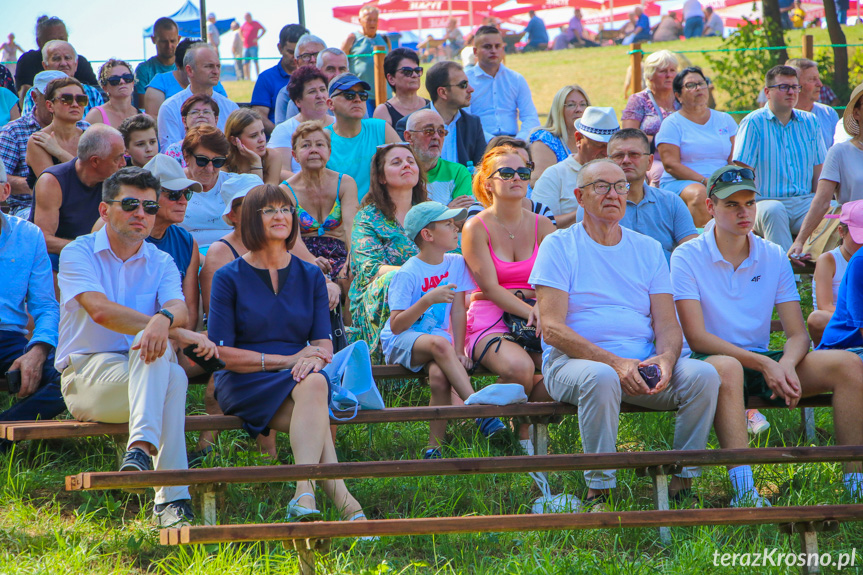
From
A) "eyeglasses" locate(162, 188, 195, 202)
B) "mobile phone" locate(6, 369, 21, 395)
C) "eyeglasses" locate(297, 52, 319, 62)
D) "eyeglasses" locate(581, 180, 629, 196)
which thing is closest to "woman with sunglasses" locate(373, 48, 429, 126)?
"eyeglasses" locate(297, 52, 319, 62)

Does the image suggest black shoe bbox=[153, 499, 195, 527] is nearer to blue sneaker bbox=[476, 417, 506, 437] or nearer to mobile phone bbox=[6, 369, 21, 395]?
mobile phone bbox=[6, 369, 21, 395]

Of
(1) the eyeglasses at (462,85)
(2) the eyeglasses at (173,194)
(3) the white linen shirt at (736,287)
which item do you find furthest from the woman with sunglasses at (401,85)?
(3) the white linen shirt at (736,287)

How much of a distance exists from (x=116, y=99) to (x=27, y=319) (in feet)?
9.54

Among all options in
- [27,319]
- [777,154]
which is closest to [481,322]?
[27,319]

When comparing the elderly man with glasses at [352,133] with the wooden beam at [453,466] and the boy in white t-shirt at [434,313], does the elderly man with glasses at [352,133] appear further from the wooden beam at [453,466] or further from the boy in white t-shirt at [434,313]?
the wooden beam at [453,466]

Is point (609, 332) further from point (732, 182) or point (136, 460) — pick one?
point (136, 460)

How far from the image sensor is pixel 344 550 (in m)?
3.63

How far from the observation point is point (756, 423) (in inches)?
191

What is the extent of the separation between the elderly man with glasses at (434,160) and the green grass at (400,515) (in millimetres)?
2065

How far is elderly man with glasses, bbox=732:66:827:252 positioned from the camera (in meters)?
6.89

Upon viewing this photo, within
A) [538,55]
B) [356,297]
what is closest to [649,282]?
[356,297]

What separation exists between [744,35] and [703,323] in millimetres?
7500

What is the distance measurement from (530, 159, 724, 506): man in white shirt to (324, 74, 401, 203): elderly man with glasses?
100 inches

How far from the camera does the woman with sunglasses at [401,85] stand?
7.41 metres
